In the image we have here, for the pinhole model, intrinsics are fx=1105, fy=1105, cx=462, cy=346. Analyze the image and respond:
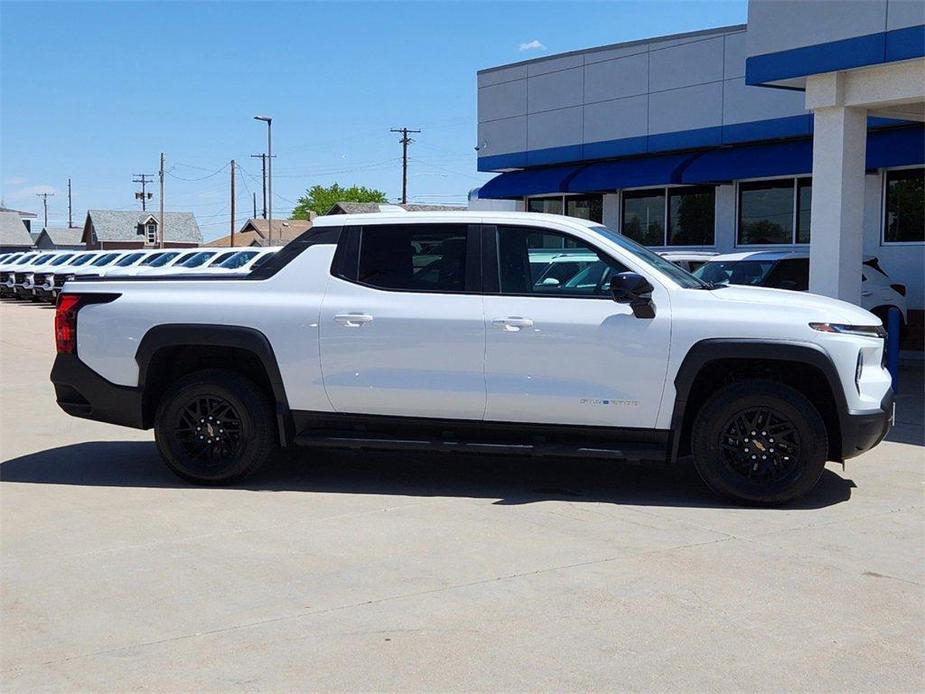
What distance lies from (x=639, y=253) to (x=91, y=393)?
154 inches

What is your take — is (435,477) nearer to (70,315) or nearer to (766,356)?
(766,356)

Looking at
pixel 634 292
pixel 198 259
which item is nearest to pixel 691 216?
pixel 198 259

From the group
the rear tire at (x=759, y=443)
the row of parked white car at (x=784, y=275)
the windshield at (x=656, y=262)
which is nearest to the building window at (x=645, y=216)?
the row of parked white car at (x=784, y=275)

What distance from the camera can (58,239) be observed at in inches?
5404

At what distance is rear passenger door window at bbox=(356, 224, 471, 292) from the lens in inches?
291

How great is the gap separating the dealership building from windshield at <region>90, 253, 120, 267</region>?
1279 cm

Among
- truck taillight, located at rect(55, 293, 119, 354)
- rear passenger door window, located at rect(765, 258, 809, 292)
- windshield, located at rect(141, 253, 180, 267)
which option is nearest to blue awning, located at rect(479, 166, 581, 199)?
windshield, located at rect(141, 253, 180, 267)

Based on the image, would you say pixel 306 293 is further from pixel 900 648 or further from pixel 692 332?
pixel 900 648

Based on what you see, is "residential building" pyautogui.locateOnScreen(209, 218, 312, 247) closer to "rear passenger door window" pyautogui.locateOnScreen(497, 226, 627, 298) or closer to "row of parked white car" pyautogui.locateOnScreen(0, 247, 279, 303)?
"row of parked white car" pyautogui.locateOnScreen(0, 247, 279, 303)

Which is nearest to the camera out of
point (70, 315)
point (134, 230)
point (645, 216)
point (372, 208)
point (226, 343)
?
point (226, 343)

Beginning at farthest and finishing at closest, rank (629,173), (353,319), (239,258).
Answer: (239,258) < (629,173) < (353,319)

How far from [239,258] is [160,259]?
559cm

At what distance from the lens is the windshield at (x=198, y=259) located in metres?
29.3

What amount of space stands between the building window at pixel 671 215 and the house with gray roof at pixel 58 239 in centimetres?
12049
